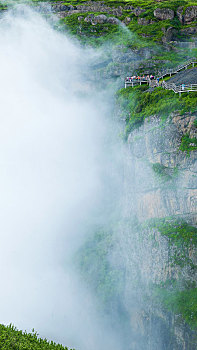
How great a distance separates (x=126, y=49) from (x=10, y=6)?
54.3 m

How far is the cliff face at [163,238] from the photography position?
54.9 metres

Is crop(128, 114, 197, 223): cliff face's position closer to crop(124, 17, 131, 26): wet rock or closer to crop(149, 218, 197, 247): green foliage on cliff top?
crop(149, 218, 197, 247): green foliage on cliff top

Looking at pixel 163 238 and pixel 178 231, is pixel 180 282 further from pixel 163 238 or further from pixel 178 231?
pixel 178 231

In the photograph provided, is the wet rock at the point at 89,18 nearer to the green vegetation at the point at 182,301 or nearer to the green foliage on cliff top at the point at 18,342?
the green vegetation at the point at 182,301

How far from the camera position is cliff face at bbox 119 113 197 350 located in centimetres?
5494

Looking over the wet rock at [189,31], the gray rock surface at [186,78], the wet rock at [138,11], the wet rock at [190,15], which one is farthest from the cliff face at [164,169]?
the wet rock at [138,11]

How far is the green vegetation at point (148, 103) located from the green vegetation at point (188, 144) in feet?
12.2

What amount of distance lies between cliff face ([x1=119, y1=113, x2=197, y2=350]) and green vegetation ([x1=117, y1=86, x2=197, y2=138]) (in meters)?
1.18

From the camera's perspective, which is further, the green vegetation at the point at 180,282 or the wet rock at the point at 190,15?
the wet rock at the point at 190,15

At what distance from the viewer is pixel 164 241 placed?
5844 centimetres

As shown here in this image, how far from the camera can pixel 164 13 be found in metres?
108

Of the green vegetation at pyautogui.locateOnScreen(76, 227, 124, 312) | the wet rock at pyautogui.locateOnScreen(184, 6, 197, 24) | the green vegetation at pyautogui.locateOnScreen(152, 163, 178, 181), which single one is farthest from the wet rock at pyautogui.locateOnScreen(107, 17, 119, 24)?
the green vegetation at pyautogui.locateOnScreen(152, 163, 178, 181)

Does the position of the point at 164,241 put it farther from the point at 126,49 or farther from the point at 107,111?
the point at 126,49

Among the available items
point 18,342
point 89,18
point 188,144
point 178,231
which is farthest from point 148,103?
point 89,18
